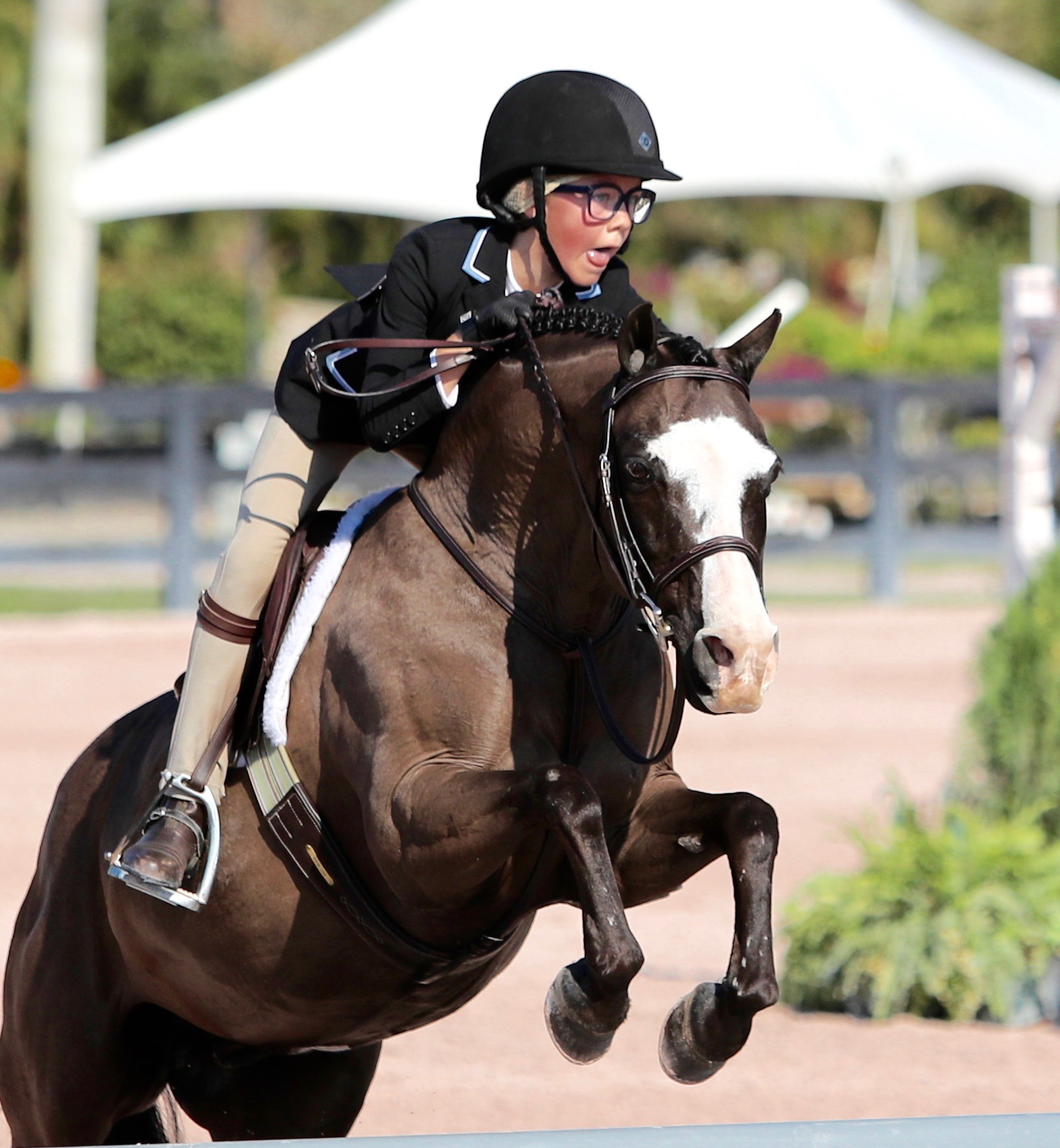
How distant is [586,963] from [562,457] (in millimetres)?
920

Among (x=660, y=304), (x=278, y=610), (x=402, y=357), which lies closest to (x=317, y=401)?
(x=402, y=357)

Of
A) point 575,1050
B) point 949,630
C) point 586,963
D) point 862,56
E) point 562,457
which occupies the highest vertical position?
point 862,56

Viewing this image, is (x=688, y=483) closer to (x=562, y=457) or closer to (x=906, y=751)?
(x=562, y=457)

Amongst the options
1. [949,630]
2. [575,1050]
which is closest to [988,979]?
[575,1050]

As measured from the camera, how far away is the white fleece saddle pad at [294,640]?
3.63 m

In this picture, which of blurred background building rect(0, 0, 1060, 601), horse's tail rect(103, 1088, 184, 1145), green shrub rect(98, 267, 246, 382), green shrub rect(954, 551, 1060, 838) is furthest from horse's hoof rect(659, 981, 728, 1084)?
green shrub rect(98, 267, 246, 382)

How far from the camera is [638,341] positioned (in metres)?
3.19

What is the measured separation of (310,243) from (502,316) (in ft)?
113

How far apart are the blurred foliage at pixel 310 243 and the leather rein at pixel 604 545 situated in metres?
19.9

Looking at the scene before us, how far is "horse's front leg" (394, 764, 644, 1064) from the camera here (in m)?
3.09

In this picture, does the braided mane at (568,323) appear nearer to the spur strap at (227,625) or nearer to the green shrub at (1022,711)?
the spur strap at (227,625)

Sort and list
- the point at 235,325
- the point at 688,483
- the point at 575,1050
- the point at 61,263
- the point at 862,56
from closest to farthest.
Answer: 1. the point at 688,483
2. the point at 575,1050
3. the point at 862,56
4. the point at 61,263
5. the point at 235,325

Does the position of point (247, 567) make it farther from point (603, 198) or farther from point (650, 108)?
point (650, 108)

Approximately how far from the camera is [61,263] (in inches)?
933
